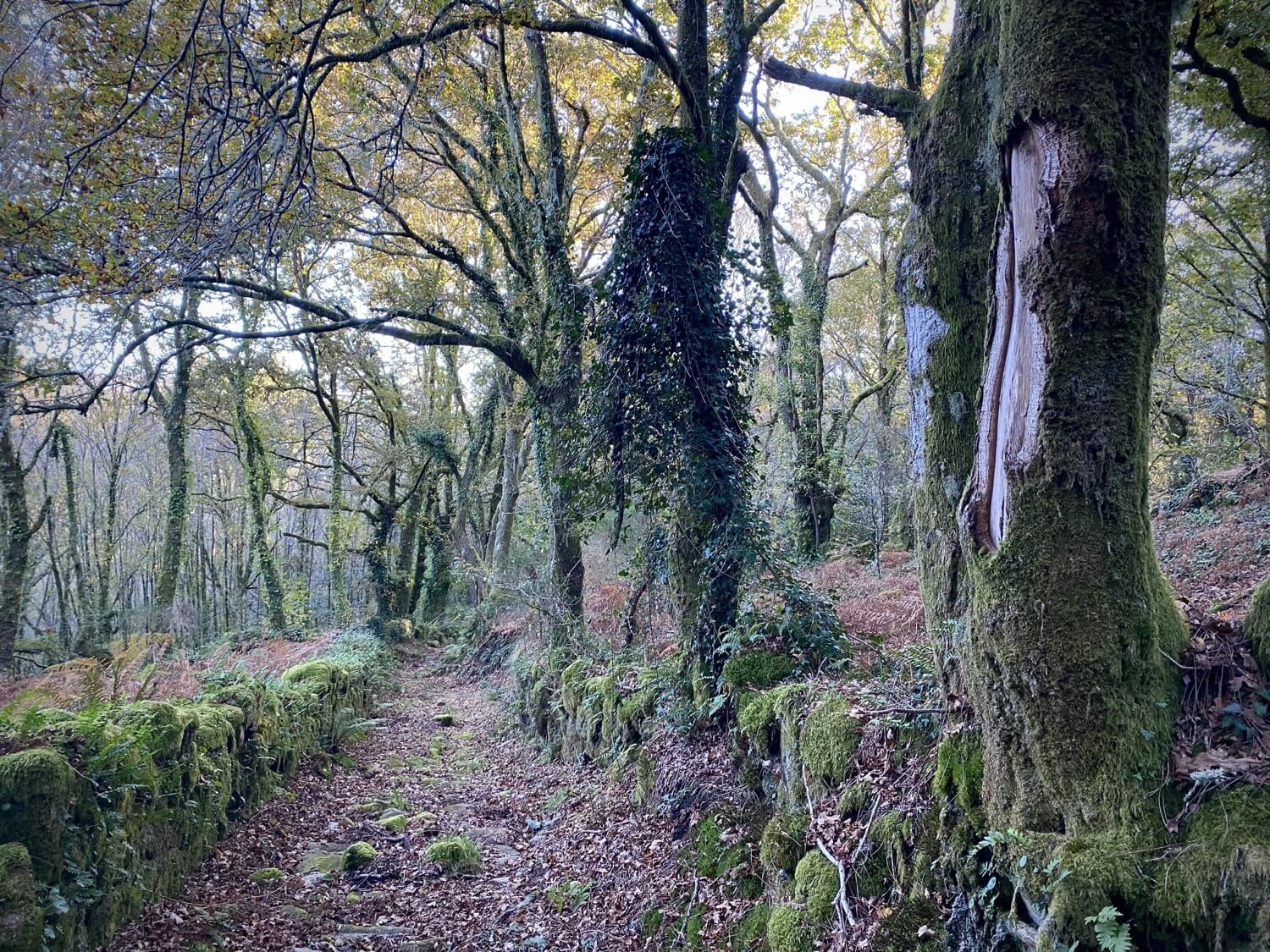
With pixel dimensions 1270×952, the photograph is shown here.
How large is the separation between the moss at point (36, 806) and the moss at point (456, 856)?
3.12 m

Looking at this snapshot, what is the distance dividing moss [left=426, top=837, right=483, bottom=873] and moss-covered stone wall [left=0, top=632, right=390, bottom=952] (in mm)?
1901

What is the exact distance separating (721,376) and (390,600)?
16129mm

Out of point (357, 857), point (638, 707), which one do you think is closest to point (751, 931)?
point (638, 707)

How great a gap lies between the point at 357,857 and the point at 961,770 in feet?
19.0

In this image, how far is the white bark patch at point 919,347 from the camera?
4.07 m

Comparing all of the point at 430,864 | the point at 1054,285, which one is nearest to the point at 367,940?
the point at 430,864

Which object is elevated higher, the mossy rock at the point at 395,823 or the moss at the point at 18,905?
the moss at the point at 18,905

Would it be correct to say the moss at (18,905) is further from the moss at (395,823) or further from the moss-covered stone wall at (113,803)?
the moss at (395,823)

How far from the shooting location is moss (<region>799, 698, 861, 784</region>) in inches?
153

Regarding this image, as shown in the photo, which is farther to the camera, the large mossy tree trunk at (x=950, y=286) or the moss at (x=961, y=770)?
the large mossy tree trunk at (x=950, y=286)

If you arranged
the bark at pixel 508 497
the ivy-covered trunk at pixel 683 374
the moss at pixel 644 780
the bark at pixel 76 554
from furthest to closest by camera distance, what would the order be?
the bark at pixel 508 497, the bark at pixel 76 554, the ivy-covered trunk at pixel 683 374, the moss at pixel 644 780

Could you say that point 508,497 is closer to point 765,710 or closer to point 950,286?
point 765,710

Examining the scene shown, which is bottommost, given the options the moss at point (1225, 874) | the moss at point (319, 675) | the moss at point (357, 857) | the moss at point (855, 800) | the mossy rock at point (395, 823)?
the mossy rock at point (395, 823)

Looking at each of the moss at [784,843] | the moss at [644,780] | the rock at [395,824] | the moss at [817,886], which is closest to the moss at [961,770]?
the moss at [817,886]
